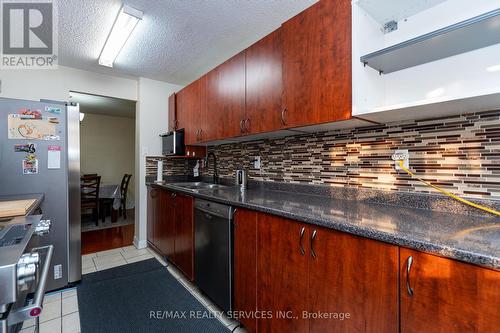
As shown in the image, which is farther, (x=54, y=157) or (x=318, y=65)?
(x=54, y=157)

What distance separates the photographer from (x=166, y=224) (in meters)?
2.59

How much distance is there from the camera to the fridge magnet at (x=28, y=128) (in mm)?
1930

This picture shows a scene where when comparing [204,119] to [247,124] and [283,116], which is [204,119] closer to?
[247,124]

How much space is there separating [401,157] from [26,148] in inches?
109

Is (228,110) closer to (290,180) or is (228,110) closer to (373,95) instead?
(290,180)

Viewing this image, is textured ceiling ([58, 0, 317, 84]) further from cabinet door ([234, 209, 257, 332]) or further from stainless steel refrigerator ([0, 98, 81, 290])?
cabinet door ([234, 209, 257, 332])

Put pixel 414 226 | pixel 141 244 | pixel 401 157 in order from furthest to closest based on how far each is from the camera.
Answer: pixel 141 244
pixel 401 157
pixel 414 226

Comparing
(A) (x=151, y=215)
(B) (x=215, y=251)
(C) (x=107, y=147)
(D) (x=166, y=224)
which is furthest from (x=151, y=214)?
(C) (x=107, y=147)

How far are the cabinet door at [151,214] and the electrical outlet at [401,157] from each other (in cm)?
254

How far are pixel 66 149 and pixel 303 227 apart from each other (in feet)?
7.14

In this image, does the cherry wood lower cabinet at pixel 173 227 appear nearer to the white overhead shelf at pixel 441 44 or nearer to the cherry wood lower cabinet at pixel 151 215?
the cherry wood lower cabinet at pixel 151 215

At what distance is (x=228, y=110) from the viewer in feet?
7.22

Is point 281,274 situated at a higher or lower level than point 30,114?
lower

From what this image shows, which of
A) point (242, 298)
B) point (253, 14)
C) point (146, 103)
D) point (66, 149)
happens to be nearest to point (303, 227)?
point (242, 298)
